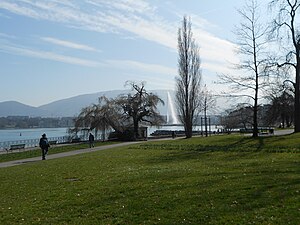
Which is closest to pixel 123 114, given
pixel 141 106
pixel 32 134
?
pixel 141 106

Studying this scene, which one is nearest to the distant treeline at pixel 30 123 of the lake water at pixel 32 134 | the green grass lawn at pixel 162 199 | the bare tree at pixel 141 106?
the lake water at pixel 32 134

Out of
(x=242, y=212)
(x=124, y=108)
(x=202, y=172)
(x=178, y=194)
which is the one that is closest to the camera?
(x=242, y=212)

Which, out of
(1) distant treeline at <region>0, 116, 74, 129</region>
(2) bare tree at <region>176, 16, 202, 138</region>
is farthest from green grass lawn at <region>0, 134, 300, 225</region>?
(1) distant treeline at <region>0, 116, 74, 129</region>

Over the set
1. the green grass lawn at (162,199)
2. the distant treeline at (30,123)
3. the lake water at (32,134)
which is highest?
the distant treeline at (30,123)

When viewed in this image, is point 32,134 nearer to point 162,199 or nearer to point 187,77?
point 187,77

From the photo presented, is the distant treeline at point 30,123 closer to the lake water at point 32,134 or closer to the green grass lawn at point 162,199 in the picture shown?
the lake water at point 32,134

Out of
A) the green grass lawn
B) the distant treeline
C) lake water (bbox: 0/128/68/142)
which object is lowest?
the green grass lawn

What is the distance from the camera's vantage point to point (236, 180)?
39.2 feet

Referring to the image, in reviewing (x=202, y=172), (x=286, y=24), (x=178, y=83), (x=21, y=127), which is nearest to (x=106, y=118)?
(x=178, y=83)

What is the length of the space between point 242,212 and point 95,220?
3026 millimetres

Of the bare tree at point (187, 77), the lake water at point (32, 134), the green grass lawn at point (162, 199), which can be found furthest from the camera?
the lake water at point (32, 134)

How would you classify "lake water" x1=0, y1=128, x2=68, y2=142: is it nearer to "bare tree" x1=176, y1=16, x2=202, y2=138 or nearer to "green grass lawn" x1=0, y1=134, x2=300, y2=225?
"bare tree" x1=176, y1=16, x2=202, y2=138

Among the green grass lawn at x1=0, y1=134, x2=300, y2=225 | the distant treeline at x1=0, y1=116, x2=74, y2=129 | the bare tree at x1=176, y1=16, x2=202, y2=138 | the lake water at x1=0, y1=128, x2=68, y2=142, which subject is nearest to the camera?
the green grass lawn at x1=0, y1=134, x2=300, y2=225

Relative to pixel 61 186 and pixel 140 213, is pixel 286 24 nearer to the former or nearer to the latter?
pixel 61 186
